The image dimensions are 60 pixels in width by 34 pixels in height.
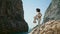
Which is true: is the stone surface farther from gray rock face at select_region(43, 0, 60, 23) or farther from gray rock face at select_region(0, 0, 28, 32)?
gray rock face at select_region(0, 0, 28, 32)

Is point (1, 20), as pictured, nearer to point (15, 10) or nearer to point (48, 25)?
point (15, 10)

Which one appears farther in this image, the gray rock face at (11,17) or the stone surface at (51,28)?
the gray rock face at (11,17)

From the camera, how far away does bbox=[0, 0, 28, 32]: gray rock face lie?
204ft

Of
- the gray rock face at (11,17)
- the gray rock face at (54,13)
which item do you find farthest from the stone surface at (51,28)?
the gray rock face at (11,17)

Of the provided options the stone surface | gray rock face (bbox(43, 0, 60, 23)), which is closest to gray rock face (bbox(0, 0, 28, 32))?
gray rock face (bbox(43, 0, 60, 23))

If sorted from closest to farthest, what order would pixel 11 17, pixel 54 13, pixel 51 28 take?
pixel 51 28 < pixel 54 13 < pixel 11 17

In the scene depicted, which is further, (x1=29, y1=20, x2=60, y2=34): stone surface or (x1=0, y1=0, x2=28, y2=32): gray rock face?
(x1=0, y1=0, x2=28, y2=32): gray rock face

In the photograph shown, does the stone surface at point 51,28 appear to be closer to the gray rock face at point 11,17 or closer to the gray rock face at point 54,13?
the gray rock face at point 54,13

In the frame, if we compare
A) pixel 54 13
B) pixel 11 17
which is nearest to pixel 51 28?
pixel 54 13

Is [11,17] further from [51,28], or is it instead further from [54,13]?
[51,28]

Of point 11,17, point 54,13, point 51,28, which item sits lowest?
point 11,17

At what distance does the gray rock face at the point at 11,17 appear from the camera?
2448 inches

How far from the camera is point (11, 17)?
6975 cm

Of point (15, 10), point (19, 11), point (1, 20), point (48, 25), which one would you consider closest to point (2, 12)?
point (1, 20)
